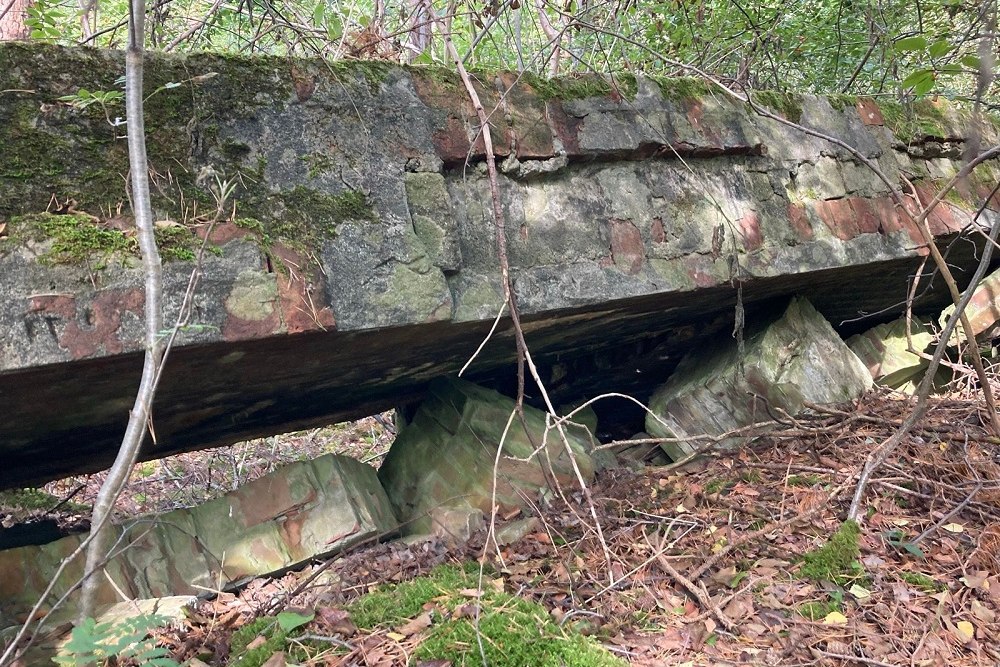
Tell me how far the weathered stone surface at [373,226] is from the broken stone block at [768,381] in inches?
7.9

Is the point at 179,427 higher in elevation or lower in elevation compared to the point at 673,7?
lower

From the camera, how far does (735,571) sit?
2.21 m

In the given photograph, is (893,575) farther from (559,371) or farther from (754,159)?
(559,371)

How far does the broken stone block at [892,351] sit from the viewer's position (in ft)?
12.1

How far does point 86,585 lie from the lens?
5.82ft

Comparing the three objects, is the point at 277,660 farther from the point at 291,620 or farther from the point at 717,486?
the point at 717,486

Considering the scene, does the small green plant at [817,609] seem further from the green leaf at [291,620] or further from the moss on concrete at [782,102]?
the moss on concrete at [782,102]

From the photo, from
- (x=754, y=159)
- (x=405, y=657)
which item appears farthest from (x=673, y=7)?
(x=405, y=657)

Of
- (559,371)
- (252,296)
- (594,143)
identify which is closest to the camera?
(252,296)

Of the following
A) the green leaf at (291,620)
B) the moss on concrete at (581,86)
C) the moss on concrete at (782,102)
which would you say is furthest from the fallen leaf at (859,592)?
the moss on concrete at (782,102)

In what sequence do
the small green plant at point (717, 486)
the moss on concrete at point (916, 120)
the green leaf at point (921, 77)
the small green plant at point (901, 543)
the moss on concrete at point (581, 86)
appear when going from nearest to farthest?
the green leaf at point (921, 77) → the small green plant at point (901, 543) → the moss on concrete at point (581, 86) → the small green plant at point (717, 486) → the moss on concrete at point (916, 120)

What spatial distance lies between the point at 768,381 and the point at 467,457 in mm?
1348

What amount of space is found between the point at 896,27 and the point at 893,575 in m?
4.37

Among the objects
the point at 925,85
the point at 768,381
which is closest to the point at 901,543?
the point at 768,381
